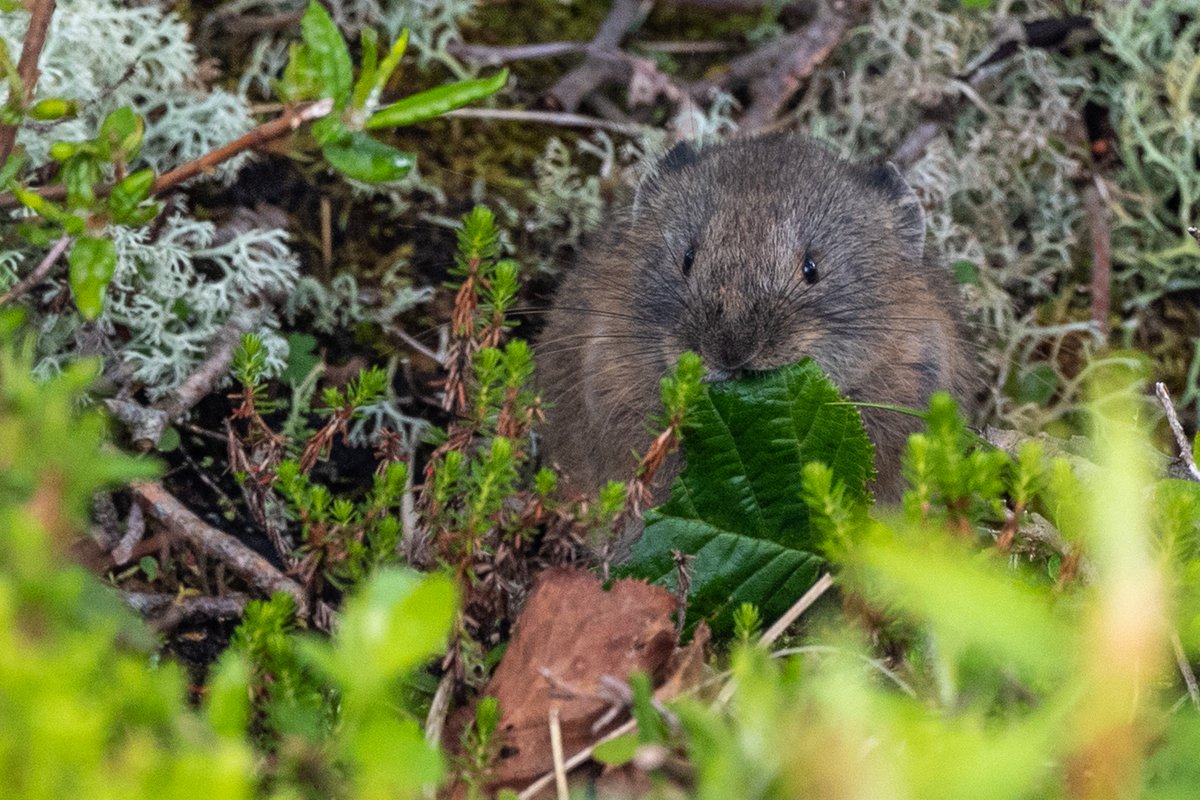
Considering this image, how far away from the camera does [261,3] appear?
5395mm

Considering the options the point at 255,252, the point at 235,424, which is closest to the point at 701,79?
the point at 255,252

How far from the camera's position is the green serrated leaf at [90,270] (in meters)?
2.94

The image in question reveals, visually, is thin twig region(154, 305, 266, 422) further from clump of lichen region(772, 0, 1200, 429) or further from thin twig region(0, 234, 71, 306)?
clump of lichen region(772, 0, 1200, 429)

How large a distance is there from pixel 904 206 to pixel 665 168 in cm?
84

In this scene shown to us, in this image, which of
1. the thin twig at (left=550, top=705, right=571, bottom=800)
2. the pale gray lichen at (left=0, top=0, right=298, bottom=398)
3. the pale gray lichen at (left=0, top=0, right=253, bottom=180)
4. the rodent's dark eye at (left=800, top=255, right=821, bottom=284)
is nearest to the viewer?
the thin twig at (left=550, top=705, right=571, bottom=800)

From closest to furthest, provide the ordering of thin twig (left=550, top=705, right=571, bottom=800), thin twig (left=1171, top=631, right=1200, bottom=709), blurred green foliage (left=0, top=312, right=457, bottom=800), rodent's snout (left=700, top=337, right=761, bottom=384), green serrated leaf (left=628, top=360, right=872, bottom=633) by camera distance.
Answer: blurred green foliage (left=0, top=312, right=457, bottom=800) < thin twig (left=550, top=705, right=571, bottom=800) < thin twig (left=1171, top=631, right=1200, bottom=709) < green serrated leaf (left=628, top=360, right=872, bottom=633) < rodent's snout (left=700, top=337, right=761, bottom=384)

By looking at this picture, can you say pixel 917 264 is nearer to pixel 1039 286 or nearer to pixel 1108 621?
pixel 1039 286

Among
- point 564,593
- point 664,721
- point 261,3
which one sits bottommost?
point 564,593

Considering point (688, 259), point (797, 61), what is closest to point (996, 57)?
point (797, 61)

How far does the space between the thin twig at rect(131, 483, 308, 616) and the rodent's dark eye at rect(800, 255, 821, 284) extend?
5.93ft

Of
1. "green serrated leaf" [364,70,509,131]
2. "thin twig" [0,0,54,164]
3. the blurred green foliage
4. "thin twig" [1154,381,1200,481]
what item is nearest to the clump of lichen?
"thin twig" [1154,381,1200,481]

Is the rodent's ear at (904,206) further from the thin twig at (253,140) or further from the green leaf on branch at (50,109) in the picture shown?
the green leaf on branch at (50,109)

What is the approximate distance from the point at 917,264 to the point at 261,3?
2.79 metres

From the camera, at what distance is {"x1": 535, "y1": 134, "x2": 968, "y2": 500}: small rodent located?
4.05m
